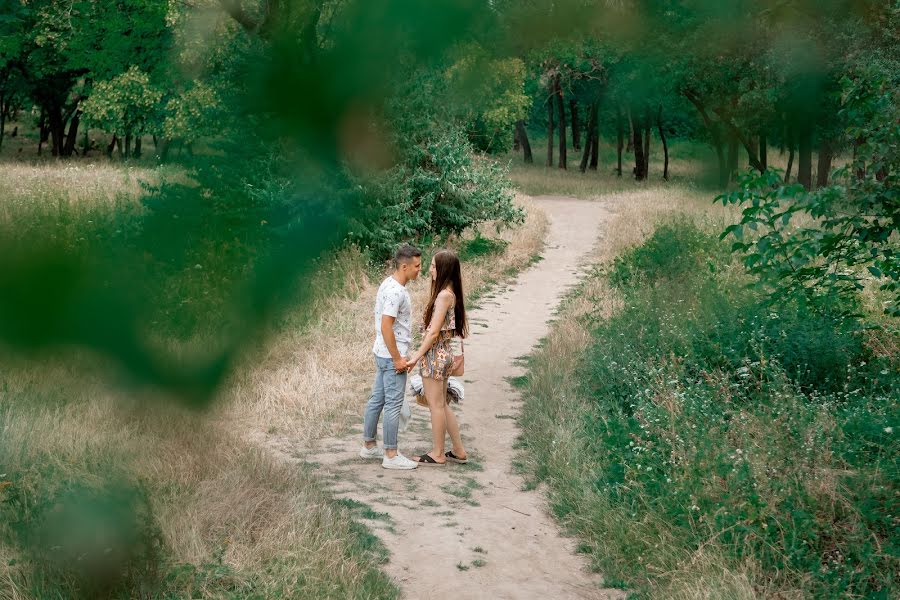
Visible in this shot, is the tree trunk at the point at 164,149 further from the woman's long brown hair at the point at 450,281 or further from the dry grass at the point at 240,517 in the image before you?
the woman's long brown hair at the point at 450,281

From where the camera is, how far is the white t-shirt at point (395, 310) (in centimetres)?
591

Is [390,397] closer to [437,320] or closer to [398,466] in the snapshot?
[398,466]

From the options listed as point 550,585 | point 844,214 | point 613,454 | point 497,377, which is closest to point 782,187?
point 844,214

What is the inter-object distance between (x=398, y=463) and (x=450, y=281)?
141 cm

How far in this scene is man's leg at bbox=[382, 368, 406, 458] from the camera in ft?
20.1

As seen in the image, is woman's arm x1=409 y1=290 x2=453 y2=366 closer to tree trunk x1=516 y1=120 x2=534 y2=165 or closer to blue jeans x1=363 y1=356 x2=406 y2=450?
blue jeans x1=363 y1=356 x2=406 y2=450

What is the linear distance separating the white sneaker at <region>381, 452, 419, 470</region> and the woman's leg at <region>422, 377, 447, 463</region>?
9.1 inches

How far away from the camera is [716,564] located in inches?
166

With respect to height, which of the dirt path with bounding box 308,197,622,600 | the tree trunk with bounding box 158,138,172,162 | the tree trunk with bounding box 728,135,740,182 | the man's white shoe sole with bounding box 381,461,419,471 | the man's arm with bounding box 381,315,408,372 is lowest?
the dirt path with bounding box 308,197,622,600

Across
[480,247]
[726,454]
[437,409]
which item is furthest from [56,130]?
[726,454]

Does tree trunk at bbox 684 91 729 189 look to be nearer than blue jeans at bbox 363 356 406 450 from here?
Yes

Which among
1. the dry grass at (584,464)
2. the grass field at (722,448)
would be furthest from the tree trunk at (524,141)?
the grass field at (722,448)

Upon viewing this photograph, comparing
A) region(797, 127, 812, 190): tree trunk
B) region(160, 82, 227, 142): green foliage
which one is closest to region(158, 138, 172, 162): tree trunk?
region(160, 82, 227, 142): green foliage

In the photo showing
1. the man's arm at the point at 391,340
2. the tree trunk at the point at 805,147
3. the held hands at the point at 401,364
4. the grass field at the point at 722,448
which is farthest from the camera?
the held hands at the point at 401,364
